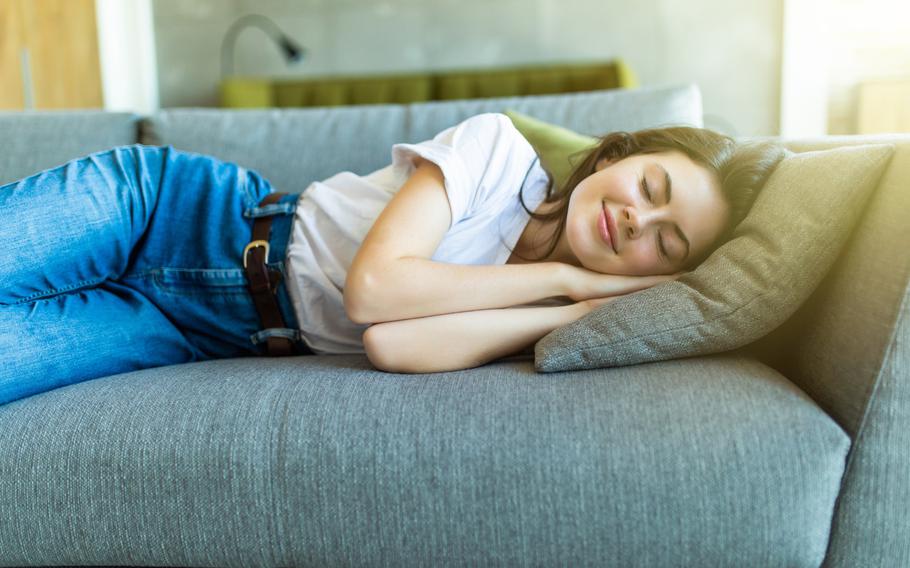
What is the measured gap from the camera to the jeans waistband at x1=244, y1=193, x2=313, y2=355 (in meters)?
1.56

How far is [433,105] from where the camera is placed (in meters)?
2.06

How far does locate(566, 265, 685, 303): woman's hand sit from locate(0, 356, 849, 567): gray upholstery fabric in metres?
0.22

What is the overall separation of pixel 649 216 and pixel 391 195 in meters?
0.54

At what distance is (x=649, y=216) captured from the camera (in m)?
1.36

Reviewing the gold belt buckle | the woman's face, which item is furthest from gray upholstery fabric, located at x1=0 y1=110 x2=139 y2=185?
the woman's face

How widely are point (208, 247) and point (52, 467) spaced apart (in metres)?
0.57

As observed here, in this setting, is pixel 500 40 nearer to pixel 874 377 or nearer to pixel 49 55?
pixel 49 55

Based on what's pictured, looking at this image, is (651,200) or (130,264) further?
(130,264)

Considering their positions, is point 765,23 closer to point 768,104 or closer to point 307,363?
point 768,104

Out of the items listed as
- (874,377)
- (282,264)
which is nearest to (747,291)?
(874,377)

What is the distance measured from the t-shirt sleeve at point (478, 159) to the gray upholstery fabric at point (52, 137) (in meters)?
0.94

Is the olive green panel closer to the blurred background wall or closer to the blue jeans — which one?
the blurred background wall

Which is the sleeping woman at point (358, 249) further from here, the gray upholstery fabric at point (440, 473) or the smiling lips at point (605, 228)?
the gray upholstery fabric at point (440, 473)

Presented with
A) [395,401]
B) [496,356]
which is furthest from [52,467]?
[496,356]
